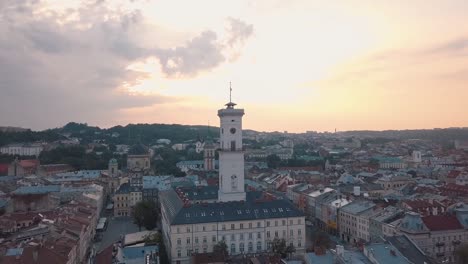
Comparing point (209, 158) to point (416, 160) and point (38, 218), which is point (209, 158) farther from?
point (38, 218)

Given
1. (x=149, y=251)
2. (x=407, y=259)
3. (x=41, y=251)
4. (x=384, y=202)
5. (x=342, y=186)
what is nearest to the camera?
(x=407, y=259)

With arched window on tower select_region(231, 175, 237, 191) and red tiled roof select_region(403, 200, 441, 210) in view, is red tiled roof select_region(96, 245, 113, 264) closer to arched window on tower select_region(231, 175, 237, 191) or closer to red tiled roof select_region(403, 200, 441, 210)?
arched window on tower select_region(231, 175, 237, 191)

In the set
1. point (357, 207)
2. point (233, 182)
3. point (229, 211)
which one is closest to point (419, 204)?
point (357, 207)

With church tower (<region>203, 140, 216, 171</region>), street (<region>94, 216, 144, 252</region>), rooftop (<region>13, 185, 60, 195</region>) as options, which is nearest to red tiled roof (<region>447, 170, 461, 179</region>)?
church tower (<region>203, 140, 216, 171</region>)

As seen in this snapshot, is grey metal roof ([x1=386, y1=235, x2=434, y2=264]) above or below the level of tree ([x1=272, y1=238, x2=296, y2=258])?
above

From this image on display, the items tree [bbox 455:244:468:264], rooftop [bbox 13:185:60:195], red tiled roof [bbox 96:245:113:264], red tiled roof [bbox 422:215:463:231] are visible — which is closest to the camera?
tree [bbox 455:244:468:264]

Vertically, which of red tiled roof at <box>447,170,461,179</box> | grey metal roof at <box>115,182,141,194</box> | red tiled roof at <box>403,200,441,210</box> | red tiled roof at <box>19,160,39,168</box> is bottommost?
grey metal roof at <box>115,182,141,194</box>

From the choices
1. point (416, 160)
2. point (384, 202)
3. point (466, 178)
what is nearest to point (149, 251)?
point (384, 202)
